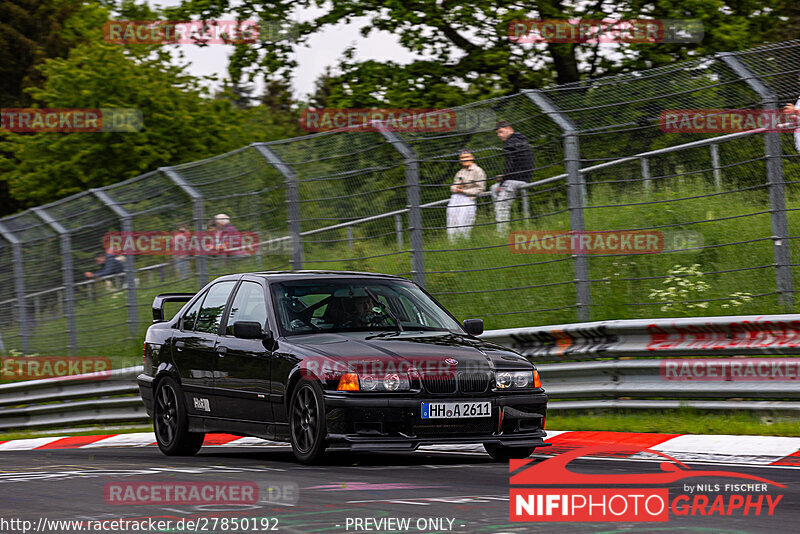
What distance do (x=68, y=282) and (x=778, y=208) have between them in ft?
36.8

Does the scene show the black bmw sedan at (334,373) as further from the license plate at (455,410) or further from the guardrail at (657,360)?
the guardrail at (657,360)

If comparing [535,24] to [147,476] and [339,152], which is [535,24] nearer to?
[339,152]

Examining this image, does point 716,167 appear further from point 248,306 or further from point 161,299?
point 161,299

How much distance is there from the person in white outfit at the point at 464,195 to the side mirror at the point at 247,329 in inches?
150

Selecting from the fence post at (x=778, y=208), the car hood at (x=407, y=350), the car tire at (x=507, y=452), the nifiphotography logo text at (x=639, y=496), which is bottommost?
the car tire at (x=507, y=452)

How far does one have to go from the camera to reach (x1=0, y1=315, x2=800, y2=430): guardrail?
961 centimetres

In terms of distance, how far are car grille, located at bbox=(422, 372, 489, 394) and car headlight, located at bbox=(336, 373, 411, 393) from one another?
0.14 meters

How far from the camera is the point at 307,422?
877cm

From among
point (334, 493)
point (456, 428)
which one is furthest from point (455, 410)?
point (334, 493)

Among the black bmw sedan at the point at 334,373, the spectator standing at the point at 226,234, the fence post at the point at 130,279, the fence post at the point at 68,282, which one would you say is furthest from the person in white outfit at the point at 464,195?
the fence post at the point at 68,282

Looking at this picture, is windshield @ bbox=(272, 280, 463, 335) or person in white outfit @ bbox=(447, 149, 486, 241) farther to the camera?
person in white outfit @ bbox=(447, 149, 486, 241)

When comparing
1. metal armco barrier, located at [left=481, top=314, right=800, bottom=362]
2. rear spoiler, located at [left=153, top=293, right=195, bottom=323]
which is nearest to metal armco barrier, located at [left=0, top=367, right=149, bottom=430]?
rear spoiler, located at [left=153, top=293, right=195, bottom=323]

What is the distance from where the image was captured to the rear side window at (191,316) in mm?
10828

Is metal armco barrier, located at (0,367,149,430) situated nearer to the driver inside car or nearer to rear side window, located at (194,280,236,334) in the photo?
rear side window, located at (194,280,236,334)
